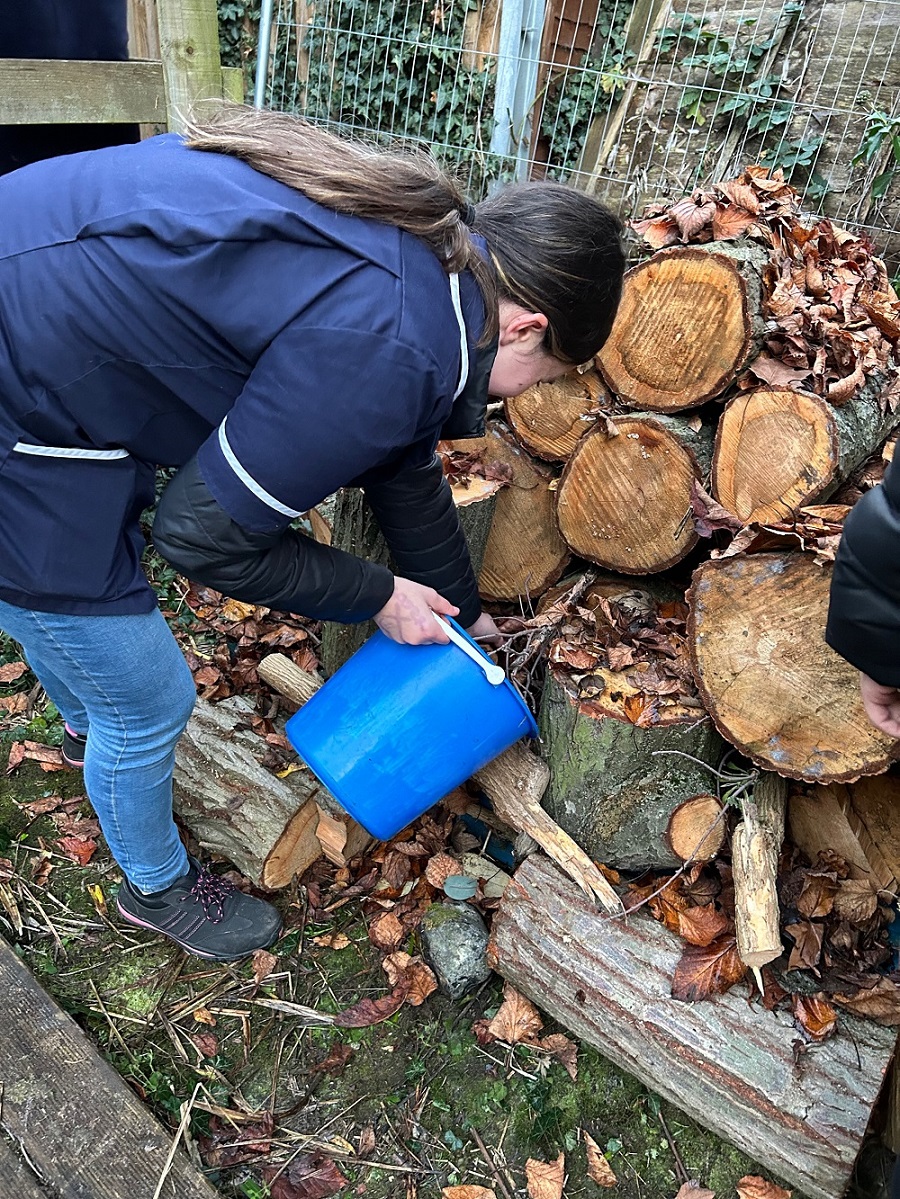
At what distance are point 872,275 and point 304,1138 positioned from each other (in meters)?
3.22

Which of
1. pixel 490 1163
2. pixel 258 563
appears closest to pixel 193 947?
pixel 490 1163

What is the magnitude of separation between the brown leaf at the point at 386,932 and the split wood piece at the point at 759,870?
3.02 ft

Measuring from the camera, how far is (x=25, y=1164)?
178 cm

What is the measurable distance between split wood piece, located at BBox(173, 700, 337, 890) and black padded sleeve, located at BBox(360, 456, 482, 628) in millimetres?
735

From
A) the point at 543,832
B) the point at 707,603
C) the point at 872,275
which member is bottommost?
the point at 543,832

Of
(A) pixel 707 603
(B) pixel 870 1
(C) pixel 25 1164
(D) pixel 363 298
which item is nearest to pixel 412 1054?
(C) pixel 25 1164

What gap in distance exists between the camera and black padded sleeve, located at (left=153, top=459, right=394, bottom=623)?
1.46 metres

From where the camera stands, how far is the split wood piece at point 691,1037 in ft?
6.02

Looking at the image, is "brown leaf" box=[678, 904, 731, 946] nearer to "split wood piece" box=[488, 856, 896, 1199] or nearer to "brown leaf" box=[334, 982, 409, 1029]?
"split wood piece" box=[488, 856, 896, 1199]

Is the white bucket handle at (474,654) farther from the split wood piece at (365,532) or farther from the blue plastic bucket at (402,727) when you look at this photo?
the split wood piece at (365,532)

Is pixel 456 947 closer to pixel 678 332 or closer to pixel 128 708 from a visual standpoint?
pixel 128 708

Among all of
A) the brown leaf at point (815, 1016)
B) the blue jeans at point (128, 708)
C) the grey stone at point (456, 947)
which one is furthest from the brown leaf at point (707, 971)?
the blue jeans at point (128, 708)

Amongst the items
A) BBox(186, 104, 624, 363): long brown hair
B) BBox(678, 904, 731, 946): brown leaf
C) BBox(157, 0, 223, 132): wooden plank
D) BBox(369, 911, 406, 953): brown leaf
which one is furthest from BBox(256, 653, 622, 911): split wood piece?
BBox(157, 0, 223, 132): wooden plank

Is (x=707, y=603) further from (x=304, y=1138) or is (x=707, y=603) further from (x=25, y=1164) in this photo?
(x=25, y=1164)
